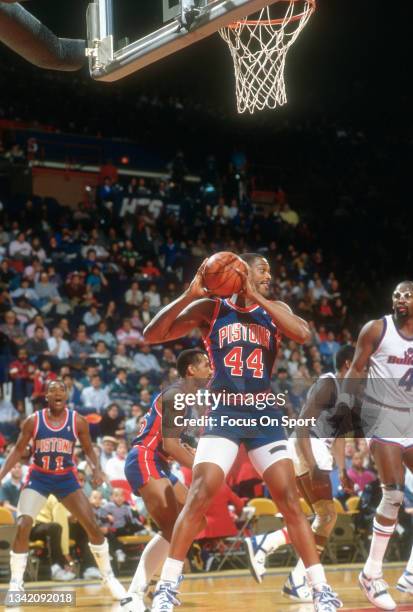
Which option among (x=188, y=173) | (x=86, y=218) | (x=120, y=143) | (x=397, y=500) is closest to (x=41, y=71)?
(x=120, y=143)

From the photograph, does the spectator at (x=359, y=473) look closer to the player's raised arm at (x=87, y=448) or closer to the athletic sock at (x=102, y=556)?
the player's raised arm at (x=87, y=448)

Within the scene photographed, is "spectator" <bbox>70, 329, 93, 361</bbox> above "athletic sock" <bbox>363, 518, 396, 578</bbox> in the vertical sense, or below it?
above

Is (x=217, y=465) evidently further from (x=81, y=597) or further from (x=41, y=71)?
(x=41, y=71)

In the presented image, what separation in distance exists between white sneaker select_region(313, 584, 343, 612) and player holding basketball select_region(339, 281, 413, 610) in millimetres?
1684

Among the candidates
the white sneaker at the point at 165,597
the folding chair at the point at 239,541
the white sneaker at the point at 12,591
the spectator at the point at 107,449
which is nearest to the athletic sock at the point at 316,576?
the white sneaker at the point at 165,597

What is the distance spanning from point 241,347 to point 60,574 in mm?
5782

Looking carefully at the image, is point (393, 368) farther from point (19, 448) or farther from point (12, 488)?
point (12, 488)

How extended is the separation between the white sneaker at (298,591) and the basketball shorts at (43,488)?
2169mm

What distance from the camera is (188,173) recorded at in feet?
79.7

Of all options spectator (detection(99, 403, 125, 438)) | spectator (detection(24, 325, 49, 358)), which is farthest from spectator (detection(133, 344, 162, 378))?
spectator (detection(99, 403, 125, 438))

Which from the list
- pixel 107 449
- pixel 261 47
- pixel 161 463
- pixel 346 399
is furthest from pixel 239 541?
pixel 261 47

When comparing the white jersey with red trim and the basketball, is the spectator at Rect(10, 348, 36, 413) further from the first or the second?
the basketball

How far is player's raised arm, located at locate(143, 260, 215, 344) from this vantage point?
5594 millimetres

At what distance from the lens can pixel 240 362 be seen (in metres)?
5.75
